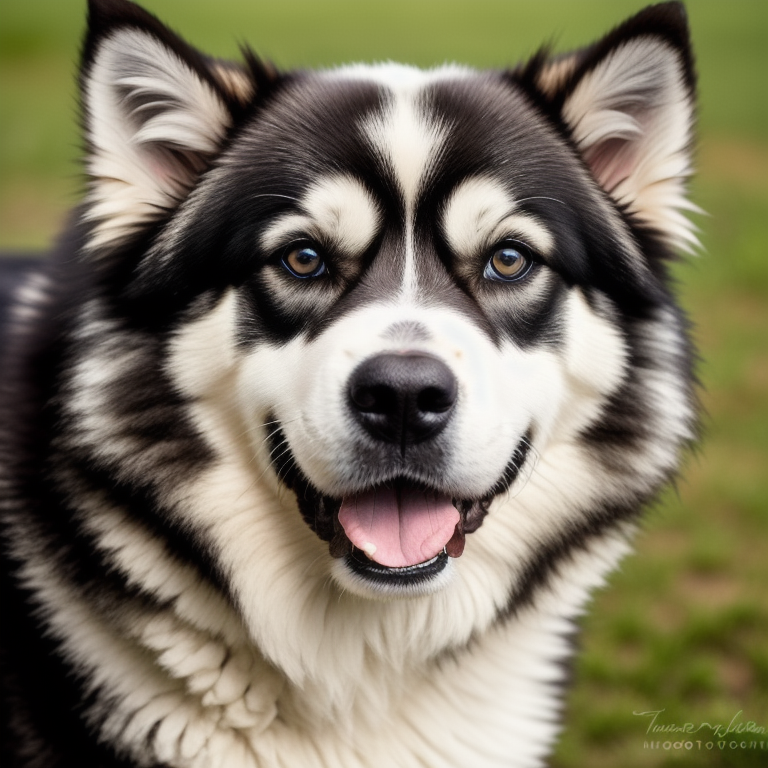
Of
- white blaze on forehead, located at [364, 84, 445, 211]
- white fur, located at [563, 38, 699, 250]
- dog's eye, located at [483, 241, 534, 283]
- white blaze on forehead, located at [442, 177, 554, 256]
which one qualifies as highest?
white fur, located at [563, 38, 699, 250]

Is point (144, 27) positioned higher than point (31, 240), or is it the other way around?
point (144, 27)

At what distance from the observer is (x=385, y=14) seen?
20.0m

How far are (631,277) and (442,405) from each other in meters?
1.03

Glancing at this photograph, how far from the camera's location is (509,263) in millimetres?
3006

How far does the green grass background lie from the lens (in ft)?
13.8

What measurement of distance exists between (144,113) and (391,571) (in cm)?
167

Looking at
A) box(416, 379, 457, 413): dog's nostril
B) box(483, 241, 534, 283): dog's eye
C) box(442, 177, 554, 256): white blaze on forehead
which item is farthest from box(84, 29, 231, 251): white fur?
box(416, 379, 457, 413): dog's nostril

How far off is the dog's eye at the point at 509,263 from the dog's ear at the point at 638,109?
1.72 feet

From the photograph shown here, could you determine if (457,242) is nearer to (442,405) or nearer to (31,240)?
(442,405)

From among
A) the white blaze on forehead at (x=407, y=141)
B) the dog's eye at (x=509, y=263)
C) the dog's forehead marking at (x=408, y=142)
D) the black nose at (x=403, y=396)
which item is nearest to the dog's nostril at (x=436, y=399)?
the black nose at (x=403, y=396)

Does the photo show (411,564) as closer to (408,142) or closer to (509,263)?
(509,263)

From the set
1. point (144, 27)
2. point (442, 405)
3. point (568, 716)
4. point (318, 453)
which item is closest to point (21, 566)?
point (318, 453)

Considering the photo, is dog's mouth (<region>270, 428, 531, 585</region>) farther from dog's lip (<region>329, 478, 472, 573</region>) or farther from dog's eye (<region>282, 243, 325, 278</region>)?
dog's eye (<region>282, 243, 325, 278</region>)

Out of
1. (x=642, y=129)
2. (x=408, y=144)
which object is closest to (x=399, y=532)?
(x=408, y=144)
